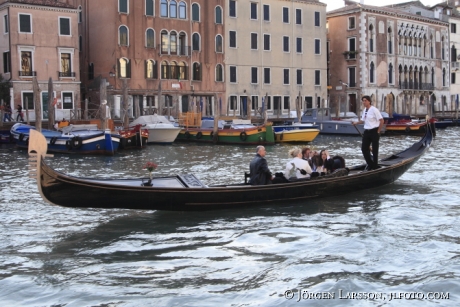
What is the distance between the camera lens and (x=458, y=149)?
19438 millimetres

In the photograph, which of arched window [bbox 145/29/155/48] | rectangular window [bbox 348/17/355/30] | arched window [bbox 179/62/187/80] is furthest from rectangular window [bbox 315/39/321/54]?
arched window [bbox 145/29/155/48]

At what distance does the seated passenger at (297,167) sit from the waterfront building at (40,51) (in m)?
17.4

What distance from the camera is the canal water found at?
523 centimetres

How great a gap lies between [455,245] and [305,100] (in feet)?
91.6

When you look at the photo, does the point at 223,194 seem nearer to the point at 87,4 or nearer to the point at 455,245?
the point at 455,245

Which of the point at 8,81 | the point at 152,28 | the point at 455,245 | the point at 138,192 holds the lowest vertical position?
the point at 455,245

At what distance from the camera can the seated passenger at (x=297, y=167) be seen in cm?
909

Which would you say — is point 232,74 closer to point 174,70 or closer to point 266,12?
point 174,70

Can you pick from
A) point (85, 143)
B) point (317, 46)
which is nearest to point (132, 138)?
point (85, 143)

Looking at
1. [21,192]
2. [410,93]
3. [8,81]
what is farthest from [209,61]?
[21,192]

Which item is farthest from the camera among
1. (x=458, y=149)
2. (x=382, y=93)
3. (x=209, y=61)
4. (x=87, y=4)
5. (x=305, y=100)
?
(x=382, y=93)

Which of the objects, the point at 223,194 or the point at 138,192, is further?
the point at 223,194

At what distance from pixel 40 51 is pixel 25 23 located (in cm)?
121

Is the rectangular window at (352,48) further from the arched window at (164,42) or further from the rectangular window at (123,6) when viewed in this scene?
the rectangular window at (123,6)
